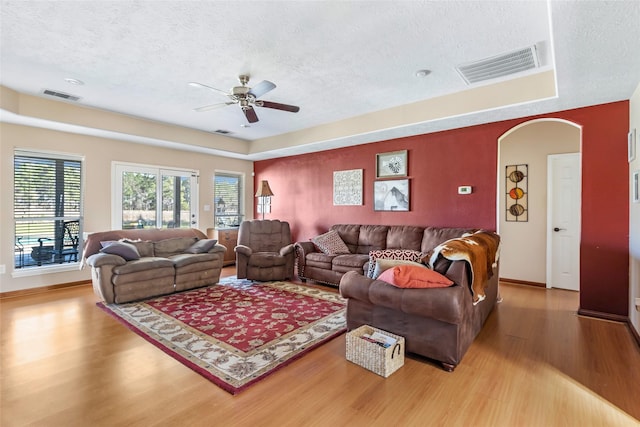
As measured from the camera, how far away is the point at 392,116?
459cm

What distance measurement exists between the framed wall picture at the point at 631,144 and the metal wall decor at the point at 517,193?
5.72ft

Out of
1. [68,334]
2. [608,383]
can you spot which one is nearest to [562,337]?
[608,383]

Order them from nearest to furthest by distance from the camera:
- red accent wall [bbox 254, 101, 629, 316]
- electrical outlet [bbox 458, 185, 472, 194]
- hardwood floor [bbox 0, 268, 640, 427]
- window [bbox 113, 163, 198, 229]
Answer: hardwood floor [bbox 0, 268, 640, 427] < red accent wall [bbox 254, 101, 629, 316] < electrical outlet [bbox 458, 185, 472, 194] < window [bbox 113, 163, 198, 229]

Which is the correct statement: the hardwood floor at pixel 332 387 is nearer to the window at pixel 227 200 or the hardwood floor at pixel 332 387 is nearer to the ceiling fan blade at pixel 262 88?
the ceiling fan blade at pixel 262 88

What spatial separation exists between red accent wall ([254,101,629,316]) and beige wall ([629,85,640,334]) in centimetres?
14

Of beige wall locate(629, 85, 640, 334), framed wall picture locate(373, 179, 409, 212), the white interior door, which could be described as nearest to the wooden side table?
framed wall picture locate(373, 179, 409, 212)

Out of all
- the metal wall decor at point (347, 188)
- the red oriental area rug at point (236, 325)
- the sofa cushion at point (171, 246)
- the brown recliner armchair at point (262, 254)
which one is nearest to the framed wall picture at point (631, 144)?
the red oriental area rug at point (236, 325)

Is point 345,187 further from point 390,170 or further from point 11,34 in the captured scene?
point 11,34

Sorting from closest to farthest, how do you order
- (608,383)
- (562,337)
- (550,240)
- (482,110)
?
(608,383) → (562,337) → (482,110) → (550,240)

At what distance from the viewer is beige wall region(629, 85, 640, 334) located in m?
2.90

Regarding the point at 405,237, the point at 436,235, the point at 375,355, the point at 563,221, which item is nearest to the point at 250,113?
the point at 375,355

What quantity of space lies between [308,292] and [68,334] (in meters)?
2.71

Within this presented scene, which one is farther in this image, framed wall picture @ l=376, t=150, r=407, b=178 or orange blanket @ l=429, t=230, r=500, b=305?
framed wall picture @ l=376, t=150, r=407, b=178

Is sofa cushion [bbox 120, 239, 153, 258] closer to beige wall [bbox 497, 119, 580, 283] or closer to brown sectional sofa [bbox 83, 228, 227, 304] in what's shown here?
brown sectional sofa [bbox 83, 228, 227, 304]
